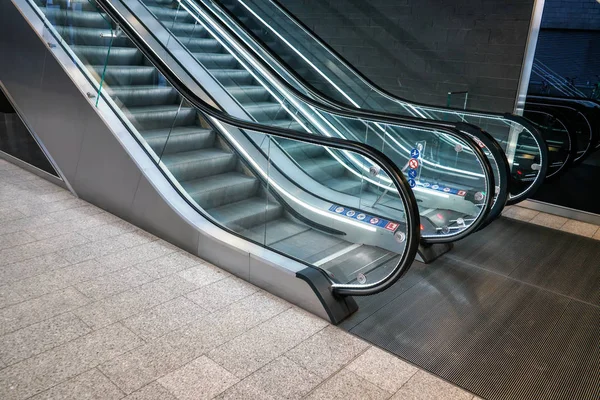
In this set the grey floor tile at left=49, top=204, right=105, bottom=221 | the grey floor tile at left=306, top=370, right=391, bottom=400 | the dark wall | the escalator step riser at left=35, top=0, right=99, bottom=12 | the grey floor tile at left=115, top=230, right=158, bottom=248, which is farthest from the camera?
the dark wall

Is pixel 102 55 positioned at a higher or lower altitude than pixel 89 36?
lower

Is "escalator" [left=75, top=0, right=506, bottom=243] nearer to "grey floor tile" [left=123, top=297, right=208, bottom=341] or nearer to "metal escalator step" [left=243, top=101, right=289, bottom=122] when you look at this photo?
"metal escalator step" [left=243, top=101, right=289, bottom=122]

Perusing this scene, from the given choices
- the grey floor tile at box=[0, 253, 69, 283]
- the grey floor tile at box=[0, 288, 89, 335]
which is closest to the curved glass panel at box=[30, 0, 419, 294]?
the grey floor tile at box=[0, 253, 69, 283]

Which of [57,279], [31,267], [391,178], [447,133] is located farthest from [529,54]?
[31,267]

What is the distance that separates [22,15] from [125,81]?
59.0 inches

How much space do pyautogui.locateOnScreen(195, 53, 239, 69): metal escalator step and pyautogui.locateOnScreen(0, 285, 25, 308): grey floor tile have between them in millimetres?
3291

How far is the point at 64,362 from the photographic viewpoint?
2.67 meters

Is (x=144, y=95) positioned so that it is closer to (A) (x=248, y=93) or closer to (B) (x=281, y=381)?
(A) (x=248, y=93)

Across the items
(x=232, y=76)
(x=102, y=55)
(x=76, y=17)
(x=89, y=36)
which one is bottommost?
(x=232, y=76)

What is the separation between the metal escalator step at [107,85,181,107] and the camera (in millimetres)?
4652

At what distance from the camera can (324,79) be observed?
654 cm

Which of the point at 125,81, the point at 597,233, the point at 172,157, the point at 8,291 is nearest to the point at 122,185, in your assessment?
the point at 172,157

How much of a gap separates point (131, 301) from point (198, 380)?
97cm

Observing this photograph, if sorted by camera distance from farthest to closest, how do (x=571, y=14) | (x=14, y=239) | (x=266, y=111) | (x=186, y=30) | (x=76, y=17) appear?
(x=186, y=30), (x=571, y=14), (x=266, y=111), (x=76, y=17), (x=14, y=239)
